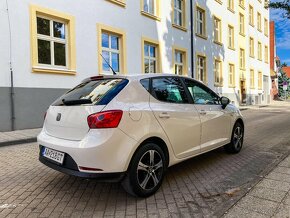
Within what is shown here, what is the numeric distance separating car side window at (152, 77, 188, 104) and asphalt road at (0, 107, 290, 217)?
4.09 ft

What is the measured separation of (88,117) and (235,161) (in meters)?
3.30

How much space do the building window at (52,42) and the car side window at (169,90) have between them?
7.12m

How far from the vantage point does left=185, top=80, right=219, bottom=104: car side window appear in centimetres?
499

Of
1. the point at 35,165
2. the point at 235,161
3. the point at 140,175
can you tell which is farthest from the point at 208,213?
the point at 35,165

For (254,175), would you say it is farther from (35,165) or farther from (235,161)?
(35,165)

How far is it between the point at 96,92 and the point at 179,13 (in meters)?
16.1

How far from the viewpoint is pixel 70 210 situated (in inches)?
140

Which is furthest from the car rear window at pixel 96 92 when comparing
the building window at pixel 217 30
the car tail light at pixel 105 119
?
the building window at pixel 217 30

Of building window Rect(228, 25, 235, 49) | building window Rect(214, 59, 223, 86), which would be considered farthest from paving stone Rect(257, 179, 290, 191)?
building window Rect(228, 25, 235, 49)

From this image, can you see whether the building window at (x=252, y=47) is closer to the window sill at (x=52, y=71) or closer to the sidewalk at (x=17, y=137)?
the window sill at (x=52, y=71)

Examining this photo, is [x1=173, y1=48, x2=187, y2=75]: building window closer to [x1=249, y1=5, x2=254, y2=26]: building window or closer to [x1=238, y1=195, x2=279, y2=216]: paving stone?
[x1=238, y1=195, x2=279, y2=216]: paving stone

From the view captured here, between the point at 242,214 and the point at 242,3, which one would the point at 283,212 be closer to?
the point at 242,214

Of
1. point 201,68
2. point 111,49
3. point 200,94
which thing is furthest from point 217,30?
point 200,94

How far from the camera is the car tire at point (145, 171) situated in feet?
12.0
